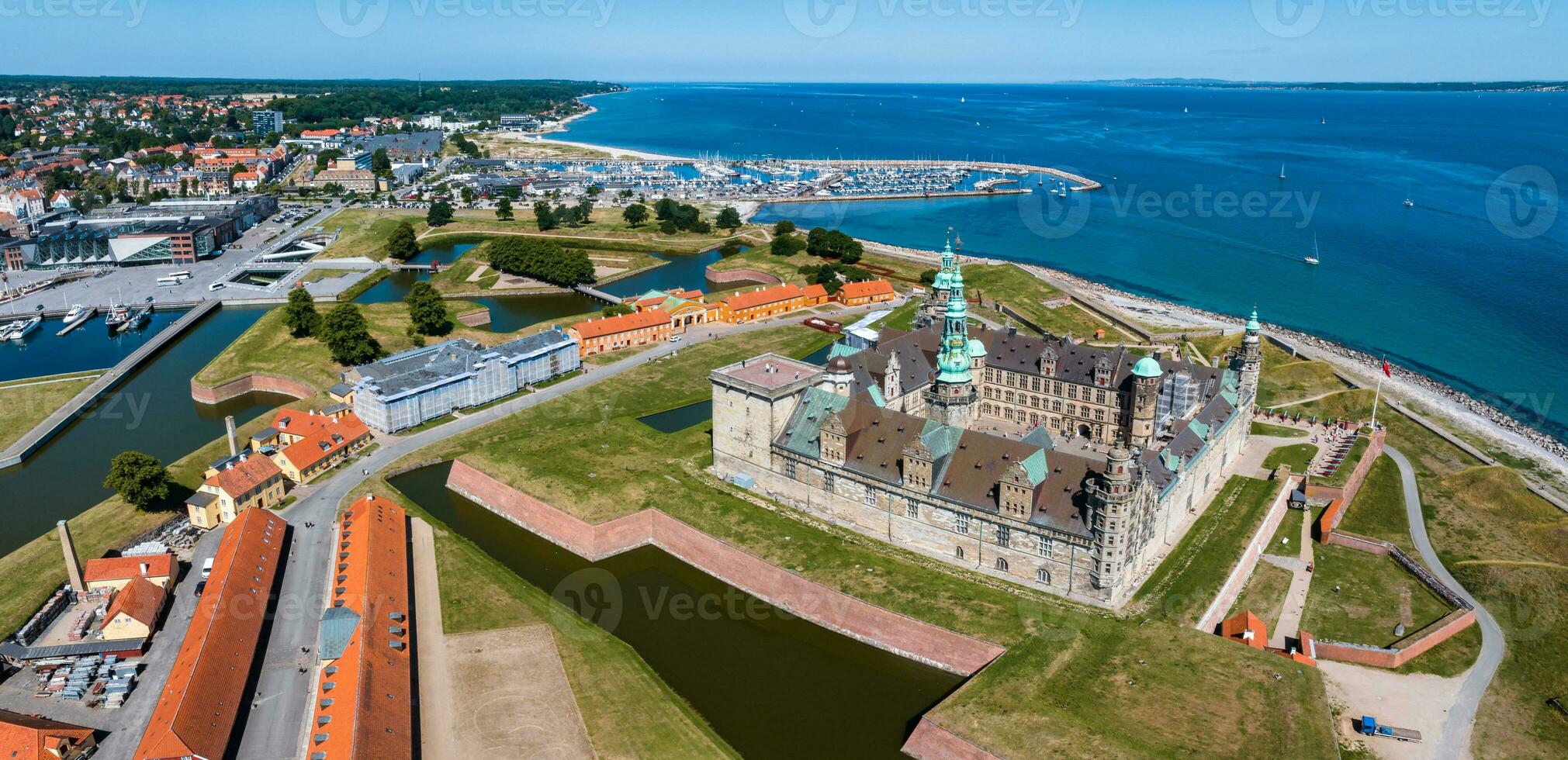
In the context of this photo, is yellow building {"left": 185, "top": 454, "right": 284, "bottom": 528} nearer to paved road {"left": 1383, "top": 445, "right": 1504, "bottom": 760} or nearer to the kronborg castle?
the kronborg castle

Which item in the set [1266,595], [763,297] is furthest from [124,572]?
[763,297]

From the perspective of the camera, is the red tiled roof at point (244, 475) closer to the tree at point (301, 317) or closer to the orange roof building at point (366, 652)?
the orange roof building at point (366, 652)

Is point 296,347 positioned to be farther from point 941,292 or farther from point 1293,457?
point 1293,457

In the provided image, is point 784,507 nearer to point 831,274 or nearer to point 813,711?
point 813,711

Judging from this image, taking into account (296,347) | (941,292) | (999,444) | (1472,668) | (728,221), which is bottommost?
(1472,668)

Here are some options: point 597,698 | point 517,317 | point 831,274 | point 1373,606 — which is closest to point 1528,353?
point 1373,606
